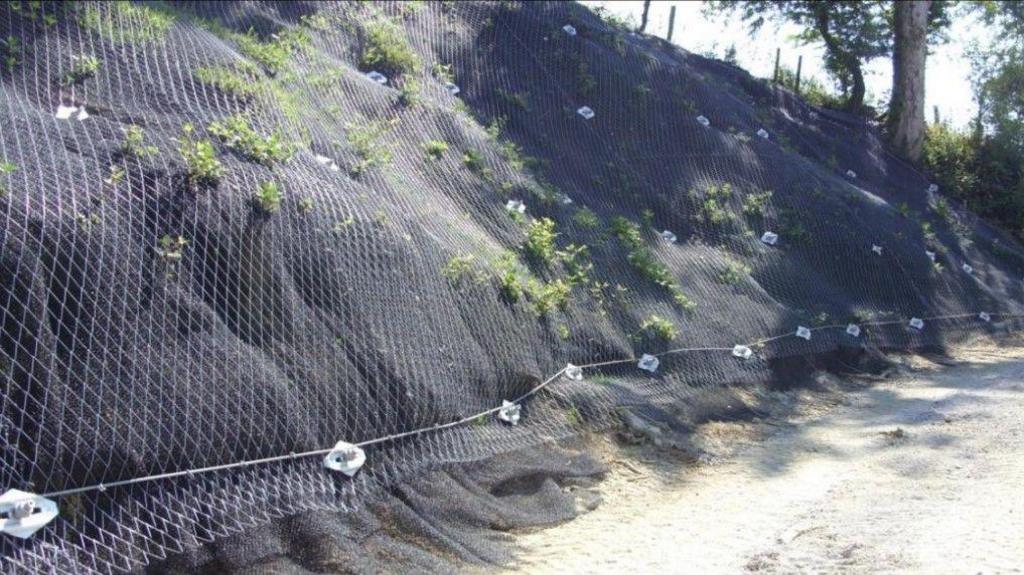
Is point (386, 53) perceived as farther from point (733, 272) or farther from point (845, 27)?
point (845, 27)

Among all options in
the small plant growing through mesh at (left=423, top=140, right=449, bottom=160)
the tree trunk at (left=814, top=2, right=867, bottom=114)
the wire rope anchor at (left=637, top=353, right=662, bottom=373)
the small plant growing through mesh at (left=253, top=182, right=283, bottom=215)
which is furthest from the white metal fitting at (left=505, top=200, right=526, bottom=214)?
the tree trunk at (left=814, top=2, right=867, bottom=114)

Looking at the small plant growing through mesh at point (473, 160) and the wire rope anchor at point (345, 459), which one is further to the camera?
the small plant growing through mesh at point (473, 160)

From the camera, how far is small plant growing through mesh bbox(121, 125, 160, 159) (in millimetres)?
5809

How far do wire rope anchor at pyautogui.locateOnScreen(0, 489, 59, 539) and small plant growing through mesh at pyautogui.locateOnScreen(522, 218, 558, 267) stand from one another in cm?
523

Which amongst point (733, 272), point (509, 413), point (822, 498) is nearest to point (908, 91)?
point (733, 272)

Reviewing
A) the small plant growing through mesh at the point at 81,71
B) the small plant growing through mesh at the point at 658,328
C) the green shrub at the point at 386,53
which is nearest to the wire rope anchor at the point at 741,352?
the small plant growing through mesh at the point at 658,328

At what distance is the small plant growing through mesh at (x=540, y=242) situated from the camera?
8.94 metres

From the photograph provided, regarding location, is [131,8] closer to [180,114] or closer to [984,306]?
[180,114]

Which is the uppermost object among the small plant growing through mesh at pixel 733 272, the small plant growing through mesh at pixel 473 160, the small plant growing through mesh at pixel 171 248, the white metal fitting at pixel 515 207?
the small plant growing through mesh at pixel 473 160

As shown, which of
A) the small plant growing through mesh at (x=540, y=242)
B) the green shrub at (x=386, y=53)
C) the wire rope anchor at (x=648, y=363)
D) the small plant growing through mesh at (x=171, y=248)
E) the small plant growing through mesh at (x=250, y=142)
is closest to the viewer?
the small plant growing through mesh at (x=171, y=248)

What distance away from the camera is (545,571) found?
219 inches

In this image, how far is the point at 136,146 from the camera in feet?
19.2

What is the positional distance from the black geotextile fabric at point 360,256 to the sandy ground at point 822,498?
2.35ft

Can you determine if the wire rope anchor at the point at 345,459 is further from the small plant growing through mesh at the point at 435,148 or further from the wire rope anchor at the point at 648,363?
the small plant growing through mesh at the point at 435,148
